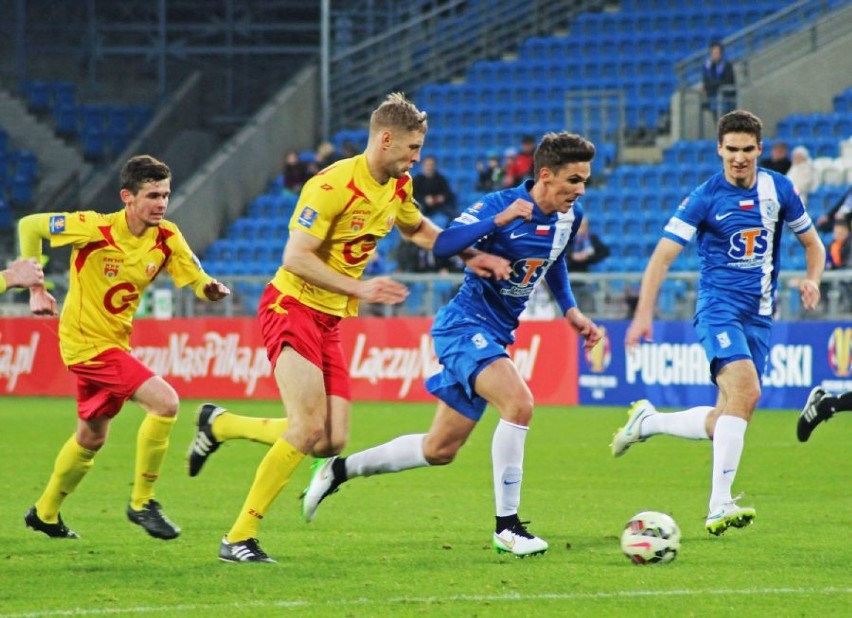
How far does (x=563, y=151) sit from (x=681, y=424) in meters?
2.40

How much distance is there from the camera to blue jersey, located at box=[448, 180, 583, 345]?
26.3ft

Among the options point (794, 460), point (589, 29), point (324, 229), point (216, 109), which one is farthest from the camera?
point (216, 109)

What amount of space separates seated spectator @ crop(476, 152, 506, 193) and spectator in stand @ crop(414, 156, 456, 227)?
88 centimetres

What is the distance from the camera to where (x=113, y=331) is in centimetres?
851

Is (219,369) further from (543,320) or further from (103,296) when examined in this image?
(103,296)

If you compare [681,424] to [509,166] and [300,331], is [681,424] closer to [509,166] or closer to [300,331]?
[300,331]

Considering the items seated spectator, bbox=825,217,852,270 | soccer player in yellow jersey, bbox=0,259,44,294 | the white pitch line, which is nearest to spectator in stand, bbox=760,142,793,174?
seated spectator, bbox=825,217,852,270

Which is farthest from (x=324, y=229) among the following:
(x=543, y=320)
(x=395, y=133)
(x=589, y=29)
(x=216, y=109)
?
(x=216, y=109)

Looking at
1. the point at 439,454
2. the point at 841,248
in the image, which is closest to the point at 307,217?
the point at 439,454

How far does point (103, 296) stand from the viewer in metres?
8.45

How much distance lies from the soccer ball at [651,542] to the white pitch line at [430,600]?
2.32 feet

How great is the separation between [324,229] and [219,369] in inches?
528

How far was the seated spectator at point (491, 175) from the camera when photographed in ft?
73.1

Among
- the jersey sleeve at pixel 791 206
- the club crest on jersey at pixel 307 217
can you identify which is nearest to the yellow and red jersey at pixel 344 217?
the club crest on jersey at pixel 307 217
